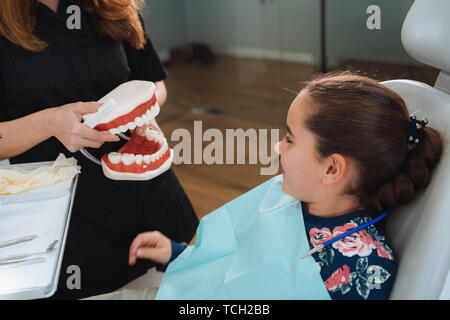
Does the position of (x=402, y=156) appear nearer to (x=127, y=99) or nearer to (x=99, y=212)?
(x=127, y=99)

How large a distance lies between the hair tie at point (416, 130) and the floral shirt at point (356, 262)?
0.20 meters

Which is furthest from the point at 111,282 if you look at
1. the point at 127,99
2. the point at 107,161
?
the point at 127,99

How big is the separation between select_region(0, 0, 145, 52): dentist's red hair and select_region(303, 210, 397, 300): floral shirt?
0.83m

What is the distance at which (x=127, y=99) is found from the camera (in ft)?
3.85

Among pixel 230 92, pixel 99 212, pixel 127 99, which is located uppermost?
pixel 127 99

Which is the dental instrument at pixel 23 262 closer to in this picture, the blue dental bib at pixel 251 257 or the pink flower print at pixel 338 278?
the blue dental bib at pixel 251 257

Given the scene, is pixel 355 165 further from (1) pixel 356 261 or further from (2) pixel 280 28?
(2) pixel 280 28

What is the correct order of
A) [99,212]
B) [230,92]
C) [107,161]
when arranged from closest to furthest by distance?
[107,161] → [99,212] → [230,92]

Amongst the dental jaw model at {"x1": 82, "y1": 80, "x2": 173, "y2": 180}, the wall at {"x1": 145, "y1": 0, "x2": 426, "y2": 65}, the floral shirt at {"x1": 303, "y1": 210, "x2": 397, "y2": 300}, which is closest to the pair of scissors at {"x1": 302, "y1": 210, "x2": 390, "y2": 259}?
the floral shirt at {"x1": 303, "y1": 210, "x2": 397, "y2": 300}

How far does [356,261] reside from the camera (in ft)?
3.08
